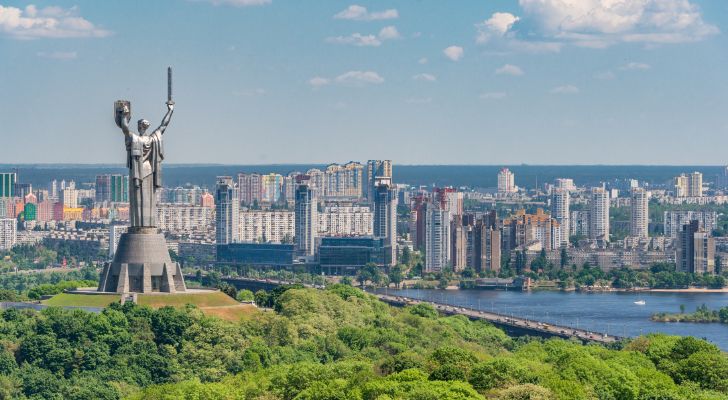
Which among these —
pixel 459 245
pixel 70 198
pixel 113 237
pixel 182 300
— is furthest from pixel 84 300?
pixel 70 198

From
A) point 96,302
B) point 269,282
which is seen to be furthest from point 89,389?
point 269,282

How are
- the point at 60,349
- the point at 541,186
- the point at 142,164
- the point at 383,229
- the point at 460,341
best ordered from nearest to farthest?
the point at 60,349 < the point at 142,164 < the point at 460,341 < the point at 383,229 < the point at 541,186

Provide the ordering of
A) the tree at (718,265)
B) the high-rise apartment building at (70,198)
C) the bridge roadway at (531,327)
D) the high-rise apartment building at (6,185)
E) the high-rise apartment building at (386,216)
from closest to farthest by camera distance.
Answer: the bridge roadway at (531,327), the tree at (718,265), the high-rise apartment building at (386,216), the high-rise apartment building at (6,185), the high-rise apartment building at (70,198)

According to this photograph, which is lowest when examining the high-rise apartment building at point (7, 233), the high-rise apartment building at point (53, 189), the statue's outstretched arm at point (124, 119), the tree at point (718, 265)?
the tree at point (718, 265)

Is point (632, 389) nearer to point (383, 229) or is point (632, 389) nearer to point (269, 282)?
point (269, 282)

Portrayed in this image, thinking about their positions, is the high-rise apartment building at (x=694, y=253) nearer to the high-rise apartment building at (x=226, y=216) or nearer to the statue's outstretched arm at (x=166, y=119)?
the high-rise apartment building at (x=226, y=216)

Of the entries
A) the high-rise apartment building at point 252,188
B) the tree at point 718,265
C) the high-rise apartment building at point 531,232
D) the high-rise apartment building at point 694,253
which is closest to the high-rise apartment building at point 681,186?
the high-rise apartment building at point 252,188

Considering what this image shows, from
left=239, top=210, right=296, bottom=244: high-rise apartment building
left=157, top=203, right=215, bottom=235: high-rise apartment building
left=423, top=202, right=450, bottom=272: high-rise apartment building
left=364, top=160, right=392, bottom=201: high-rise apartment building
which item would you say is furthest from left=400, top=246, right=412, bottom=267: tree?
left=364, top=160, right=392, bottom=201: high-rise apartment building
